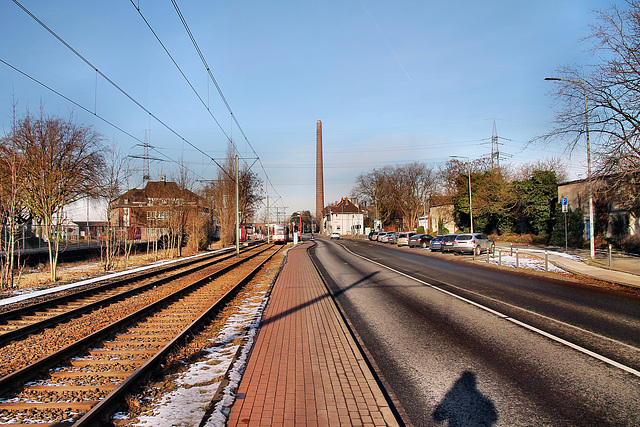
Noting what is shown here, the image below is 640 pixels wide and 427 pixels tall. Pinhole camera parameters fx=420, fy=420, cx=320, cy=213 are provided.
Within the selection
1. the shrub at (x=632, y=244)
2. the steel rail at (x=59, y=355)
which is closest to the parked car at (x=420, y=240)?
the shrub at (x=632, y=244)

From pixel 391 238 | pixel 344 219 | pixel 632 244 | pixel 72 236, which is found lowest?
pixel 391 238

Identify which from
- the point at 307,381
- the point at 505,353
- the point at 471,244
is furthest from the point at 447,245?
the point at 307,381

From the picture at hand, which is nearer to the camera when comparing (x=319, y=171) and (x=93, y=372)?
(x=93, y=372)

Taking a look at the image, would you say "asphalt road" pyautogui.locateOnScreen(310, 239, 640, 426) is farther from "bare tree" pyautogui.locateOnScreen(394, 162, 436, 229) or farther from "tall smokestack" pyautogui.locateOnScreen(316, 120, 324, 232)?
"tall smokestack" pyautogui.locateOnScreen(316, 120, 324, 232)

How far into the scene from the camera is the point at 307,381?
5.24 m

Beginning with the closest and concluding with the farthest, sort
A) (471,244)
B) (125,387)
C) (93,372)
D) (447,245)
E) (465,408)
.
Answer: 1. (465,408)
2. (125,387)
3. (93,372)
4. (471,244)
5. (447,245)

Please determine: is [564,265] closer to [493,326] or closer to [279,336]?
[493,326]

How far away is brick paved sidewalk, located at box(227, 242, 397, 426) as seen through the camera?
4.20 meters

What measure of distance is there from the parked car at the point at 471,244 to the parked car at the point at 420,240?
45.6ft

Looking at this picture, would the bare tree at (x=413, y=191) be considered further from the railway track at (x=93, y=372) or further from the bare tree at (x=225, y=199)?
the railway track at (x=93, y=372)

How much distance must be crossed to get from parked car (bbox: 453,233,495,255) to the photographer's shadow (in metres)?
25.6

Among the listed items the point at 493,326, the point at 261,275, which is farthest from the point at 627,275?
the point at 261,275

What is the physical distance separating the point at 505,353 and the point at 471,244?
80.5 ft

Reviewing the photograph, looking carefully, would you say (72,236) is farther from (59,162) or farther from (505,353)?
(505,353)
